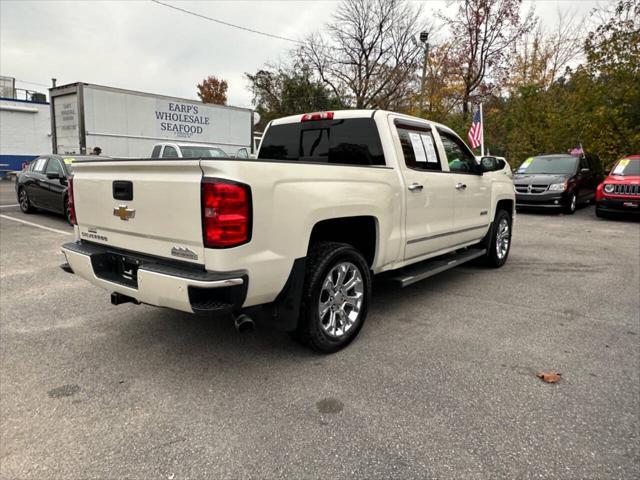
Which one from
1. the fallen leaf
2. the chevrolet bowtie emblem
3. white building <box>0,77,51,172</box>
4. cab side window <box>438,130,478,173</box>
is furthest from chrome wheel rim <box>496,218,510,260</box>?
white building <box>0,77,51,172</box>

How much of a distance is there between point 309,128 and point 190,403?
9.60 ft

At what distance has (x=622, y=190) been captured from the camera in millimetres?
11633

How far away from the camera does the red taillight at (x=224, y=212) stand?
254 centimetres

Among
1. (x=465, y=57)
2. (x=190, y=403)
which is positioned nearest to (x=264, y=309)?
(x=190, y=403)

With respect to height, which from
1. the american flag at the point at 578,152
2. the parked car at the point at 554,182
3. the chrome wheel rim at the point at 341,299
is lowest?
the chrome wheel rim at the point at 341,299

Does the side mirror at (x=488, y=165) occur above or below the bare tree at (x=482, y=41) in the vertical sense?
below

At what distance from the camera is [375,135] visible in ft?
13.7

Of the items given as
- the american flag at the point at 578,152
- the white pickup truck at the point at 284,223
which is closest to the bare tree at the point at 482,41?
the american flag at the point at 578,152

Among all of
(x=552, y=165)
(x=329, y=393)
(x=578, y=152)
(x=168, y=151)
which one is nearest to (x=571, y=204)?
(x=552, y=165)

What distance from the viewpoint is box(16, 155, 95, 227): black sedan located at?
9695 millimetres

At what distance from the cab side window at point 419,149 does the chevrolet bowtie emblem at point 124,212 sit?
2439 mm

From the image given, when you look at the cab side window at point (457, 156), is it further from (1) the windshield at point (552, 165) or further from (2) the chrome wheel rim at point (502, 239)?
(1) the windshield at point (552, 165)

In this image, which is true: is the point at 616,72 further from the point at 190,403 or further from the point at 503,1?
the point at 190,403

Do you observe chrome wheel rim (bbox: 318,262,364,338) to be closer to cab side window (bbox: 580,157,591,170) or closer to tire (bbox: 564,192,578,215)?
tire (bbox: 564,192,578,215)
